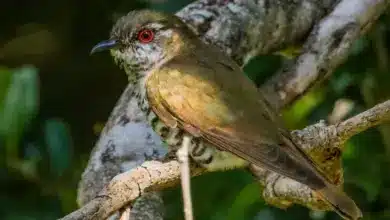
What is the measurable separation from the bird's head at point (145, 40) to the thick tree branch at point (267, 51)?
0.18 m

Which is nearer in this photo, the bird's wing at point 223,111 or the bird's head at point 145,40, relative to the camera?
the bird's wing at point 223,111

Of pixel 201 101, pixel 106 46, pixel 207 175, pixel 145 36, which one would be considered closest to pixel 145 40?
pixel 145 36

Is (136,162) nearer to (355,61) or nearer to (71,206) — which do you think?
(71,206)

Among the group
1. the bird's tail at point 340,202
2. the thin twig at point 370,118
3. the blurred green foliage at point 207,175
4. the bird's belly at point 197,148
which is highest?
the blurred green foliage at point 207,175

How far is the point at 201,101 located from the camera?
291cm

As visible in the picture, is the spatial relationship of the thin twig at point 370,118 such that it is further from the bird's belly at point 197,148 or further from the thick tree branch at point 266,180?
the bird's belly at point 197,148

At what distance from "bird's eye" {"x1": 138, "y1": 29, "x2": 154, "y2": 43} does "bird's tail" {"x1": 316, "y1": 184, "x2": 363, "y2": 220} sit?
863 mm

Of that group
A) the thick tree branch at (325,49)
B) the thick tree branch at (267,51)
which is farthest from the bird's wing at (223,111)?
the thick tree branch at (325,49)

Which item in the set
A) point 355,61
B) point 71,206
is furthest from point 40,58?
point 355,61

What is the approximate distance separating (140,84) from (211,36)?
0.49 meters

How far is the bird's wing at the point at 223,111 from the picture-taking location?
2.78 m

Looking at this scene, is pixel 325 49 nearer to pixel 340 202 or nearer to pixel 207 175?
pixel 207 175

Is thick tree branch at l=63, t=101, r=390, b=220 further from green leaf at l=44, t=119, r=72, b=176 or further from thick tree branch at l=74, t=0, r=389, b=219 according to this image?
green leaf at l=44, t=119, r=72, b=176

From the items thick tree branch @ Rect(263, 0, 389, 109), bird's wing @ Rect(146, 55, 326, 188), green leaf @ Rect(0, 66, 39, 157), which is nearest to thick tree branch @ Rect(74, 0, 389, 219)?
thick tree branch @ Rect(263, 0, 389, 109)
